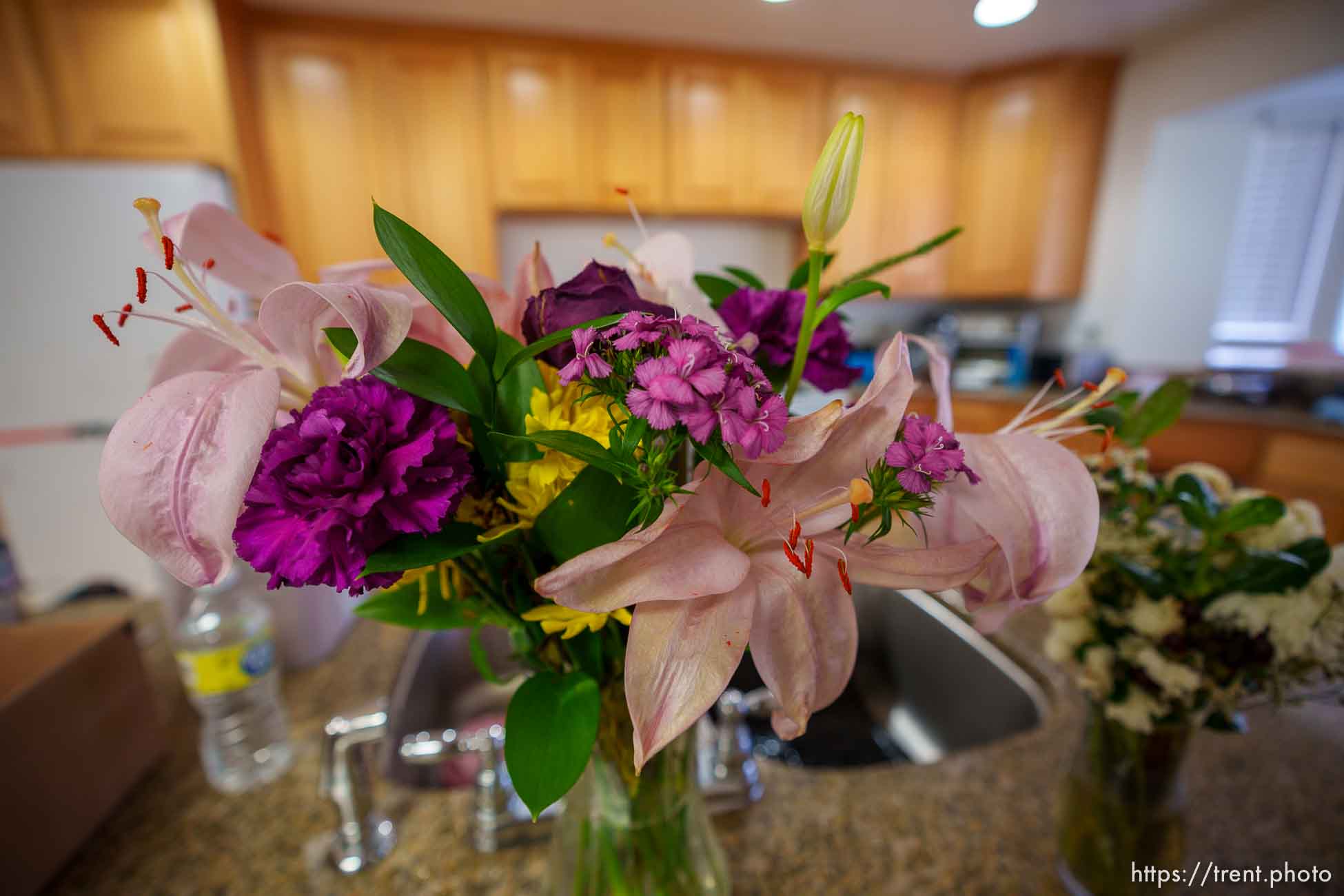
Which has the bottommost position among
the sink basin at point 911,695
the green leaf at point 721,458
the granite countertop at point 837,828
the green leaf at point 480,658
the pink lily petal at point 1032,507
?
the sink basin at point 911,695

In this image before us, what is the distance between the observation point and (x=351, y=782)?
53 centimetres

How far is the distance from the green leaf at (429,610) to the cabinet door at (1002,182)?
11.1ft

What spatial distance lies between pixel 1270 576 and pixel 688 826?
0.45 meters

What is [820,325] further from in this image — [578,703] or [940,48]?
[940,48]

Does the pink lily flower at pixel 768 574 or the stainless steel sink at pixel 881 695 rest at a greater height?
the pink lily flower at pixel 768 574

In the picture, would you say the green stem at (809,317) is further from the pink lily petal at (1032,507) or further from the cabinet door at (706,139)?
the cabinet door at (706,139)

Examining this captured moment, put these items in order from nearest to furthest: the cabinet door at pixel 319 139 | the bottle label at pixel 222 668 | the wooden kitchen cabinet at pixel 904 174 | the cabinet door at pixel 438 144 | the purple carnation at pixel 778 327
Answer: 1. the purple carnation at pixel 778 327
2. the bottle label at pixel 222 668
3. the cabinet door at pixel 319 139
4. the cabinet door at pixel 438 144
5. the wooden kitchen cabinet at pixel 904 174

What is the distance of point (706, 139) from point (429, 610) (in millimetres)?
2972

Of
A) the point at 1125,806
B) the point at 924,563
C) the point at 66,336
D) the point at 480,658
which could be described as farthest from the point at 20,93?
the point at 1125,806

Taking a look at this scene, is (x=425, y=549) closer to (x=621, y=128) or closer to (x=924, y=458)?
(x=924, y=458)

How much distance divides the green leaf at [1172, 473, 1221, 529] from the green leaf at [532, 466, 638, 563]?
412 mm

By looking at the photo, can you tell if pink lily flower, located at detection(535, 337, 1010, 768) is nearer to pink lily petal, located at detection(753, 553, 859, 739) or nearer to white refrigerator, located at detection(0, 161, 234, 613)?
pink lily petal, located at detection(753, 553, 859, 739)

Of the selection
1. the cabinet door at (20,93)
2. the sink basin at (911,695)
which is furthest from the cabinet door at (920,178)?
the cabinet door at (20,93)

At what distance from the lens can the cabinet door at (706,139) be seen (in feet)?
9.02
